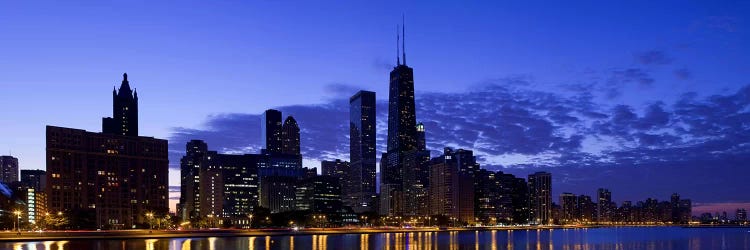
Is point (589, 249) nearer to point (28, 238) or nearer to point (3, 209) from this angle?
point (28, 238)

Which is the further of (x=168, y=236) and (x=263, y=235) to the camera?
(x=263, y=235)

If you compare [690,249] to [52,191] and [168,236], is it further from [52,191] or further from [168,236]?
[52,191]

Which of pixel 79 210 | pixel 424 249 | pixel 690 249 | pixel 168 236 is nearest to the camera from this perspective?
pixel 424 249

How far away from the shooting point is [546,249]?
106m

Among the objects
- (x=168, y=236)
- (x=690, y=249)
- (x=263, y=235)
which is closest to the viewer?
(x=690, y=249)

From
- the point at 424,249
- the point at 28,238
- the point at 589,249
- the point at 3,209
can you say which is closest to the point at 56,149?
the point at 3,209

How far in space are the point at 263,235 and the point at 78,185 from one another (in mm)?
62428

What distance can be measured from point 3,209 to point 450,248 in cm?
12355

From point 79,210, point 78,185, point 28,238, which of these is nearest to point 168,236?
point 28,238

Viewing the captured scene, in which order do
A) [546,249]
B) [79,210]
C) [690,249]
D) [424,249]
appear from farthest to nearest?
[79,210] < [690,249] < [546,249] < [424,249]

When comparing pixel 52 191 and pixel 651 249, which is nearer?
pixel 651 249

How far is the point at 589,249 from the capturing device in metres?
108

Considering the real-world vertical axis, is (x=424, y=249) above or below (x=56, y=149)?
below

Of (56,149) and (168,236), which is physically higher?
(56,149)
